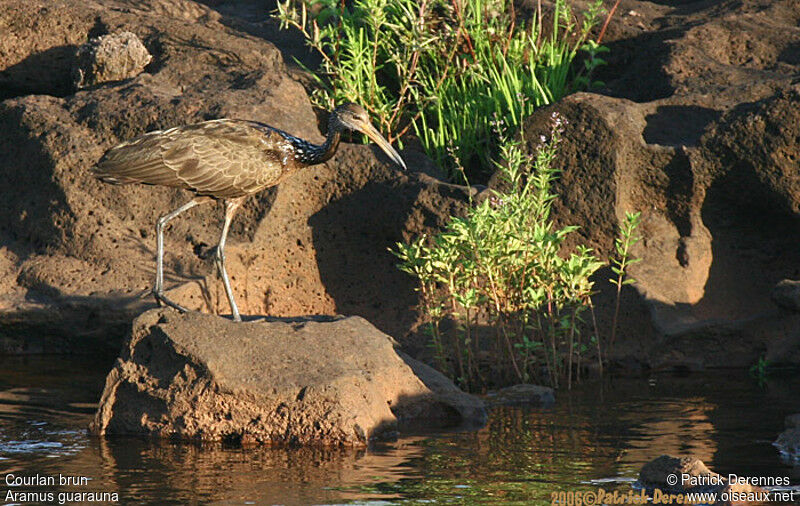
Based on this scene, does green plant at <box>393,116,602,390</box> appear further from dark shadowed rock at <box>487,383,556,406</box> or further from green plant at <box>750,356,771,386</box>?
green plant at <box>750,356,771,386</box>

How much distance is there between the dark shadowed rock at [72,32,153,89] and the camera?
36.5ft

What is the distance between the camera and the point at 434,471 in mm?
6414

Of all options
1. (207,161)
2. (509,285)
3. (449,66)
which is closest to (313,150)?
(207,161)

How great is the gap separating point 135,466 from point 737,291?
5.35 meters

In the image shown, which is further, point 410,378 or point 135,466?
point 410,378

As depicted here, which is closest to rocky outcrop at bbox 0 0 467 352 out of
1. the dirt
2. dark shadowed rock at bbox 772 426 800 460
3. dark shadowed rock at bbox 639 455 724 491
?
the dirt

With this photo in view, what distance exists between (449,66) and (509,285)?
361 centimetres

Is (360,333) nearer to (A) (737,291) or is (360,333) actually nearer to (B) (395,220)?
(B) (395,220)

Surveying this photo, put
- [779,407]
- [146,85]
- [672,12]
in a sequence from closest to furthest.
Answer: [779,407]
[146,85]
[672,12]

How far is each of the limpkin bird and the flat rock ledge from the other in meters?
0.88

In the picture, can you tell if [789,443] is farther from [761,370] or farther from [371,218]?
[371,218]

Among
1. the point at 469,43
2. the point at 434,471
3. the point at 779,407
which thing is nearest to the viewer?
the point at 434,471

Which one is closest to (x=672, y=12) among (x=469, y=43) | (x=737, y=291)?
(x=469, y=43)

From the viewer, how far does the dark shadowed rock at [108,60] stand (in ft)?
36.5
